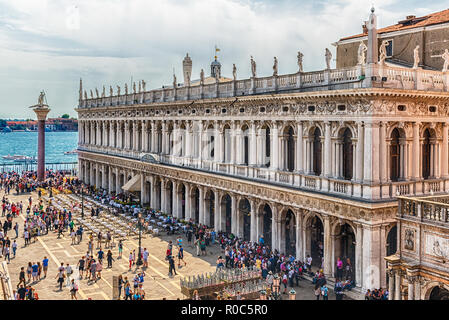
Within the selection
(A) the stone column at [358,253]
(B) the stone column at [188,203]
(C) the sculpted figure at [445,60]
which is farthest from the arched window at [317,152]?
(B) the stone column at [188,203]

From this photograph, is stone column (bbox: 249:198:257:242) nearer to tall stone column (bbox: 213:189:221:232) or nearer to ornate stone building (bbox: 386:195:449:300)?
tall stone column (bbox: 213:189:221:232)

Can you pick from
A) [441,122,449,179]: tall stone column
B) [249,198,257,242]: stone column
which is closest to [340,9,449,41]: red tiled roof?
[441,122,449,179]: tall stone column

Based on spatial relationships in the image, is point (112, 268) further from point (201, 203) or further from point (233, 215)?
point (201, 203)

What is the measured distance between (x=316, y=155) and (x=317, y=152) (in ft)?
0.68

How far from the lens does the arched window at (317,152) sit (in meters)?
29.8

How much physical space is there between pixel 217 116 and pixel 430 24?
16216 millimetres

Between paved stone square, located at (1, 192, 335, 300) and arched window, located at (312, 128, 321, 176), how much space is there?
6673mm

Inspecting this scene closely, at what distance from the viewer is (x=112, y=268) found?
31266 mm

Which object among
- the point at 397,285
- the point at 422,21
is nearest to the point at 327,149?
the point at 397,285

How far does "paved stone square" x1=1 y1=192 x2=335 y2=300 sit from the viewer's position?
26625mm

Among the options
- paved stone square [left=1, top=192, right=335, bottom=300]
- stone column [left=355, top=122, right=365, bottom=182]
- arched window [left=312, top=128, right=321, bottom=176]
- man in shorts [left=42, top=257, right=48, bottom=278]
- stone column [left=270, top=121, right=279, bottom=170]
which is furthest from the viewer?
stone column [left=270, top=121, right=279, bottom=170]

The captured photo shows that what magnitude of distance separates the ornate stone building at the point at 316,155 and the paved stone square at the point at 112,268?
353cm
